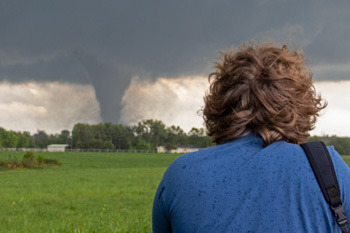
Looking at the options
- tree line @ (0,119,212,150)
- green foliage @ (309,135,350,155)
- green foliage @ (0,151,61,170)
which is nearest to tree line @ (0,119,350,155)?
tree line @ (0,119,212,150)

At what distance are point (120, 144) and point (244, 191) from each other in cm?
14738

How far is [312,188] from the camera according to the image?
6.13ft

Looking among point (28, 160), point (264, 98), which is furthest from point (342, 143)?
point (264, 98)

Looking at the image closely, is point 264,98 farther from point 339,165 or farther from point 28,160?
point 28,160

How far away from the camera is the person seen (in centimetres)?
186

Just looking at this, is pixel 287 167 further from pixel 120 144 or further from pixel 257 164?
pixel 120 144

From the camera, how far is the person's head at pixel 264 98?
6.91ft

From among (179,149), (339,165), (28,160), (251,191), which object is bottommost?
(251,191)

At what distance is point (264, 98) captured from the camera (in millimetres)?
2102

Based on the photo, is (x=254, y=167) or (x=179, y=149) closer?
(x=254, y=167)

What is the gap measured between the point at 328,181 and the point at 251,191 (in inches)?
14.4

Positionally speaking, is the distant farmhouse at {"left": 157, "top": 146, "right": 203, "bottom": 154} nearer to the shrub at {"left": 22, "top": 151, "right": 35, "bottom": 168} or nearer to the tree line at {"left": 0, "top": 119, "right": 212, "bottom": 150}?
the tree line at {"left": 0, "top": 119, "right": 212, "bottom": 150}

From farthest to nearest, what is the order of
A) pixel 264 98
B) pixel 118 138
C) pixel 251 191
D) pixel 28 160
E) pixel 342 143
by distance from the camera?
pixel 118 138
pixel 342 143
pixel 28 160
pixel 264 98
pixel 251 191

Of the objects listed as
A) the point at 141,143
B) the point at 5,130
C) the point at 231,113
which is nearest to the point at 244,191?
the point at 231,113
